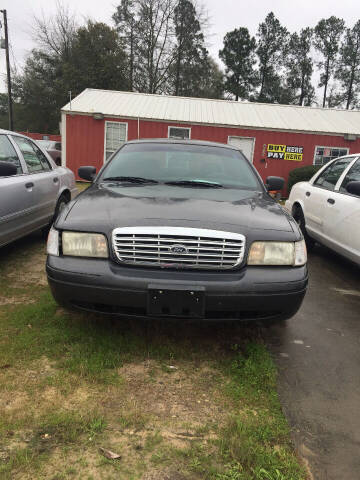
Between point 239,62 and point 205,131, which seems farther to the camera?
point 239,62

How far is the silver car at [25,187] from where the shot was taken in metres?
3.84

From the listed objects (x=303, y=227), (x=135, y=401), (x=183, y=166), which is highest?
(x=183, y=166)

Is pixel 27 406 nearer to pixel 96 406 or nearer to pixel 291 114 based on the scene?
pixel 96 406

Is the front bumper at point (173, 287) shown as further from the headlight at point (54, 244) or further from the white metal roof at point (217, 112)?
the white metal roof at point (217, 112)

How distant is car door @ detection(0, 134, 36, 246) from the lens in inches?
150

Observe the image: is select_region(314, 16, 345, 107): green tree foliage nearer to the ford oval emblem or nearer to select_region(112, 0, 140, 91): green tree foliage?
select_region(112, 0, 140, 91): green tree foliage

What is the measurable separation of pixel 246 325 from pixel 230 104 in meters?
16.9

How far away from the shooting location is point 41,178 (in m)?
4.73

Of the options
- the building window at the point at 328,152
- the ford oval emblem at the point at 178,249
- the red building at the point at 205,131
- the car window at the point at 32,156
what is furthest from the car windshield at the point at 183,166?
the building window at the point at 328,152

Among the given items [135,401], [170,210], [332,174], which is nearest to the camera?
[135,401]

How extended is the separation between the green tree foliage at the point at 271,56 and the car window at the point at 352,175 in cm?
3821

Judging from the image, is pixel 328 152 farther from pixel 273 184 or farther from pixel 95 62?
pixel 95 62

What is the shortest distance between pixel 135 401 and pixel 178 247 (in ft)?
3.00

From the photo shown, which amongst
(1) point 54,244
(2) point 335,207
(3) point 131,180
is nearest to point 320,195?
(2) point 335,207
